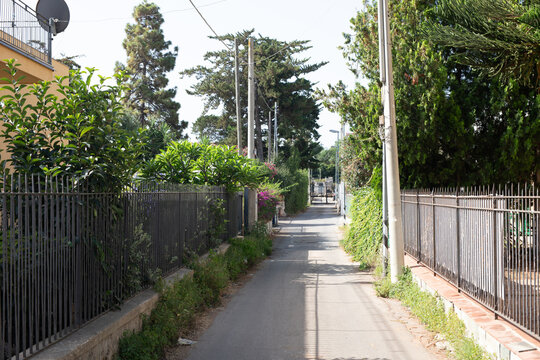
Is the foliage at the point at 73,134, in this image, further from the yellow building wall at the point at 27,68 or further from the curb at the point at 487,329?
the yellow building wall at the point at 27,68

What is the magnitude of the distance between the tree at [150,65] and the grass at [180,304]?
3107cm

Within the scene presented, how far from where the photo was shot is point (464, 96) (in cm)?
1292

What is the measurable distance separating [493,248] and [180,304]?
4522 millimetres

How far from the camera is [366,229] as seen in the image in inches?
595

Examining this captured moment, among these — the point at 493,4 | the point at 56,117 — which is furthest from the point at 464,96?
the point at 56,117

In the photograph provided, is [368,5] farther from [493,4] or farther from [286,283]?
[286,283]

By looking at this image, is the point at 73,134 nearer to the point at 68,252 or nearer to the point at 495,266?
the point at 68,252

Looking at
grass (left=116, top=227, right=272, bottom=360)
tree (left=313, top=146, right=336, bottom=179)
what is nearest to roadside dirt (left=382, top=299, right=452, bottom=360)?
grass (left=116, top=227, right=272, bottom=360)

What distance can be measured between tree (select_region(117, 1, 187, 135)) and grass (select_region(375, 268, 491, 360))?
34487 mm

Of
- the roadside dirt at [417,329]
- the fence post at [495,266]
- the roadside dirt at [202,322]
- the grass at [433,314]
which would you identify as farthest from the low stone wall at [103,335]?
the fence post at [495,266]

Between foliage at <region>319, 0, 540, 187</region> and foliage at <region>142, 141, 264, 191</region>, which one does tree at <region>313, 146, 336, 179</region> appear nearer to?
foliage at <region>142, 141, 264, 191</region>

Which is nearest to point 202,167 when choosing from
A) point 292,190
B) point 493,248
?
point 493,248

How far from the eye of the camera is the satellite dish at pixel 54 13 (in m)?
12.7

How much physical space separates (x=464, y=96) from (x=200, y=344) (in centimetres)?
937
